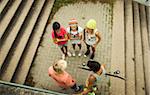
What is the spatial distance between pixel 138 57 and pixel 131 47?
42 centimetres

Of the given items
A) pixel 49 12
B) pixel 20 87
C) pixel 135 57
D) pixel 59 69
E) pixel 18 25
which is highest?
pixel 49 12

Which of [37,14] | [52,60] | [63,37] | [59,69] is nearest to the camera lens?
[59,69]

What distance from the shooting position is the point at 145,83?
8172 millimetres

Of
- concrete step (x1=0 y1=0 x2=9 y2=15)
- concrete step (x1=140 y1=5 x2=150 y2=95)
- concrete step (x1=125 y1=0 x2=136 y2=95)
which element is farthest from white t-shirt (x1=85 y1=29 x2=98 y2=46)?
concrete step (x1=0 y1=0 x2=9 y2=15)

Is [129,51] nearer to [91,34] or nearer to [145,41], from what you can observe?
[145,41]

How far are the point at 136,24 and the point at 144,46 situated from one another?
102 centimetres

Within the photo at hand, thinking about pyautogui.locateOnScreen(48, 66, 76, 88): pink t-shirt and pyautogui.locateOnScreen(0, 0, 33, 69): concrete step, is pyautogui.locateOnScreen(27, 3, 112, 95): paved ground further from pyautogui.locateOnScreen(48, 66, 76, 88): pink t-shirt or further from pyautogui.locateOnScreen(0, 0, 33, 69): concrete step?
pyautogui.locateOnScreen(0, 0, 33, 69): concrete step

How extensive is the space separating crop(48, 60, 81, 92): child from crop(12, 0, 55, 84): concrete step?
127 cm

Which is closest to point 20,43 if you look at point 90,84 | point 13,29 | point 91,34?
point 13,29

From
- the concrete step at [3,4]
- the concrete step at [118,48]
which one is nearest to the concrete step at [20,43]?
the concrete step at [3,4]

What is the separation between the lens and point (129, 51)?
8.86m

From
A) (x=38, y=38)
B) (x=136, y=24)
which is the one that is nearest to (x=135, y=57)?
(x=136, y=24)

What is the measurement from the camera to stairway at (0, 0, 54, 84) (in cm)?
799

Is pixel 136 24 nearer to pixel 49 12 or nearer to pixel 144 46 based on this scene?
pixel 144 46
